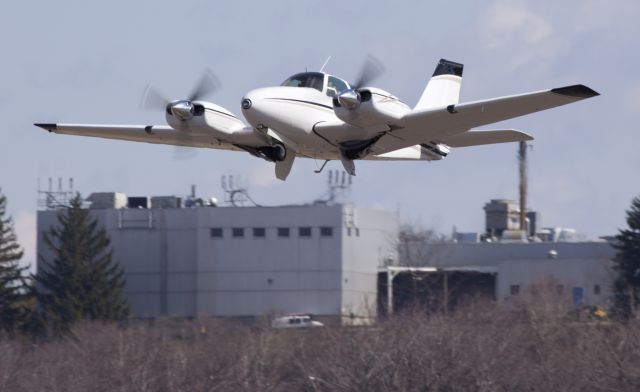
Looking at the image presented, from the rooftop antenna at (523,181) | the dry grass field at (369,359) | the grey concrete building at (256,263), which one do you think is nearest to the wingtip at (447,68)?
the dry grass field at (369,359)

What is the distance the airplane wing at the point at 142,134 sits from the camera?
33.6 m

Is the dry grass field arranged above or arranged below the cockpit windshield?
below

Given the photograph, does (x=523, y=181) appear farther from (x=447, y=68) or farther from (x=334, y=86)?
(x=334, y=86)

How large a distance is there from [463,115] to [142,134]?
10050 mm

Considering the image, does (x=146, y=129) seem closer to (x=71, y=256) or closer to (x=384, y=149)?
(x=384, y=149)

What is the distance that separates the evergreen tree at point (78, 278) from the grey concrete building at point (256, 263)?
2117 mm

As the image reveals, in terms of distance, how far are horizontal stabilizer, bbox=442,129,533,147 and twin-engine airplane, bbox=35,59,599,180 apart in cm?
3

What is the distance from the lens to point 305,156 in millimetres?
32562

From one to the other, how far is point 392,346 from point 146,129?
A: 19373 mm

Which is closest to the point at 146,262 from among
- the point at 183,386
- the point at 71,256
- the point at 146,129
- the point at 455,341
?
the point at 71,256

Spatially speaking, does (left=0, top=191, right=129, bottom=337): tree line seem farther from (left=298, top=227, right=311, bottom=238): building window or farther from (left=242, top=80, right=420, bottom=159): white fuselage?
(left=242, top=80, right=420, bottom=159): white fuselage

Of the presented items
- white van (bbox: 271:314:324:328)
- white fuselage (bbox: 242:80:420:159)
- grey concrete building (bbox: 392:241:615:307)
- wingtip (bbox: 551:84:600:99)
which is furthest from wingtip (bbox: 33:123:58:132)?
grey concrete building (bbox: 392:241:615:307)

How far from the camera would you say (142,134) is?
3509 centimetres

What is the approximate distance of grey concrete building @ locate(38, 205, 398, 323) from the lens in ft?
218
